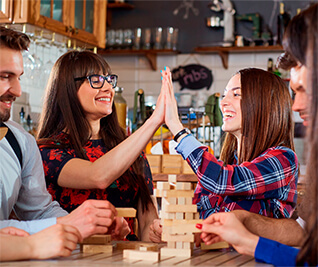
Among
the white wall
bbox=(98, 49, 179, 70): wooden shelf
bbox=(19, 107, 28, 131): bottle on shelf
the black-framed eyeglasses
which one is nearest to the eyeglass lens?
the black-framed eyeglasses

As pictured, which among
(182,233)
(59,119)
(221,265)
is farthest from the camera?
(59,119)

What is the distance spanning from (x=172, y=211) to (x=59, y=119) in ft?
3.16

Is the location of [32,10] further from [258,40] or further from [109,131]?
[258,40]

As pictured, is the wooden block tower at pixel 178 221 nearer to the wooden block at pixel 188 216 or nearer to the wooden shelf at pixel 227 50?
the wooden block at pixel 188 216

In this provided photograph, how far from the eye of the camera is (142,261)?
4.35ft

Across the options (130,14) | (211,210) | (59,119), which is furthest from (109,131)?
(130,14)

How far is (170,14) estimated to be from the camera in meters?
6.00

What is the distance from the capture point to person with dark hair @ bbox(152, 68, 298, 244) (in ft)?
5.79

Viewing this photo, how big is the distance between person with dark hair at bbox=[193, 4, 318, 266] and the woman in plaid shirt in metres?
0.22

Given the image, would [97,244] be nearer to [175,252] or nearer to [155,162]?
[175,252]

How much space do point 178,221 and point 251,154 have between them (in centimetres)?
62

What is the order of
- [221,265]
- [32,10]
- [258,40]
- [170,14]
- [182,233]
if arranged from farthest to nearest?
[170,14] → [258,40] → [32,10] → [182,233] → [221,265]

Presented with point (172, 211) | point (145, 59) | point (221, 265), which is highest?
point (145, 59)

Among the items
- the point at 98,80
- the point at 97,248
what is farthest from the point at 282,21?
the point at 97,248
